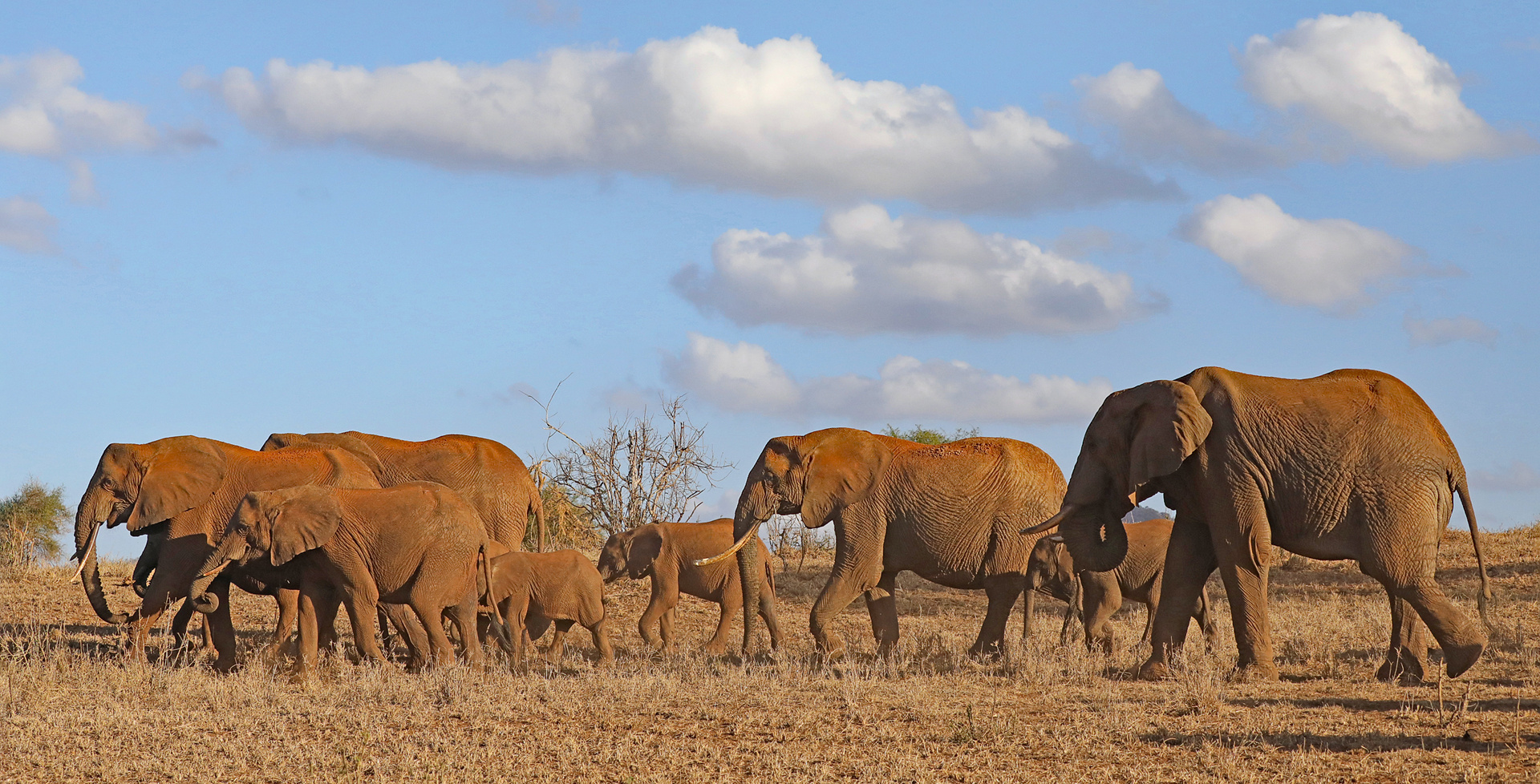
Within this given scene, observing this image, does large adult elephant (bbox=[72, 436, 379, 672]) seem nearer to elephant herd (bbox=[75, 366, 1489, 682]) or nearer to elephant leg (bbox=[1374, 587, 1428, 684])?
elephant herd (bbox=[75, 366, 1489, 682])

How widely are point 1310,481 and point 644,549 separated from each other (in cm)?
804

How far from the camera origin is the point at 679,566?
16.7 m

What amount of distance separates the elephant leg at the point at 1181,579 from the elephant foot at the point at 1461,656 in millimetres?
1802

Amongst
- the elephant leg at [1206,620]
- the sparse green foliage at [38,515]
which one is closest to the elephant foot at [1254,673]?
the elephant leg at [1206,620]

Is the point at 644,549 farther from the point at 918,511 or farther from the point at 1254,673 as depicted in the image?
the point at 1254,673

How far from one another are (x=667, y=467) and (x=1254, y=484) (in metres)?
14.8

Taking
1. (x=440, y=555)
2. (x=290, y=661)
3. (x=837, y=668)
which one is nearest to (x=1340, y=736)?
(x=837, y=668)

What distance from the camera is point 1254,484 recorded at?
35.9ft

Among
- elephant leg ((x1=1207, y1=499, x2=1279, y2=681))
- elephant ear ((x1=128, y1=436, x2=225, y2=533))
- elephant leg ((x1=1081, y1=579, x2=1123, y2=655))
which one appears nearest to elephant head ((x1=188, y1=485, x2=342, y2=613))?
elephant ear ((x1=128, y1=436, x2=225, y2=533))

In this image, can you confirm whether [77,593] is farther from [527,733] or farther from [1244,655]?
[1244,655]

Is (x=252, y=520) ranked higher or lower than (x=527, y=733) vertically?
higher

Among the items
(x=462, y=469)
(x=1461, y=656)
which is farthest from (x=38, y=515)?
(x=1461, y=656)

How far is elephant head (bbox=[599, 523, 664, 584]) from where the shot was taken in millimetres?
16625

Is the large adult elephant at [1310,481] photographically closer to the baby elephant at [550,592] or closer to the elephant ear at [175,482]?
the baby elephant at [550,592]
